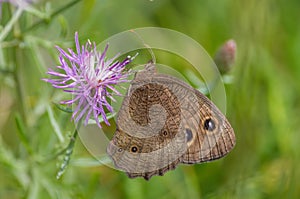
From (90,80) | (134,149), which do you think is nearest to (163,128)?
(134,149)

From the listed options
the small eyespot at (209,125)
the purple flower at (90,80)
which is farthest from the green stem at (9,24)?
the small eyespot at (209,125)

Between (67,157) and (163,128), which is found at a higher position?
(163,128)

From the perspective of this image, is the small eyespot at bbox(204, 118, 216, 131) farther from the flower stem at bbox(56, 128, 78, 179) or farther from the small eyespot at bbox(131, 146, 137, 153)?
the flower stem at bbox(56, 128, 78, 179)

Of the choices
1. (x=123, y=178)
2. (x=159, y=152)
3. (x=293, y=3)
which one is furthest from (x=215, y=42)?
(x=159, y=152)

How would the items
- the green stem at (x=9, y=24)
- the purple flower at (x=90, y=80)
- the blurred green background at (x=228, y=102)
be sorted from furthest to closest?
1. the blurred green background at (x=228, y=102)
2. the green stem at (x=9, y=24)
3. the purple flower at (x=90, y=80)

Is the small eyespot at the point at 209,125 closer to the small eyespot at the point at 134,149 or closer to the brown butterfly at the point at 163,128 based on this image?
the brown butterfly at the point at 163,128

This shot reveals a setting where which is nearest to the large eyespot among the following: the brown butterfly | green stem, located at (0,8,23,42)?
the brown butterfly

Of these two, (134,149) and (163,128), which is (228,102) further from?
(134,149)
